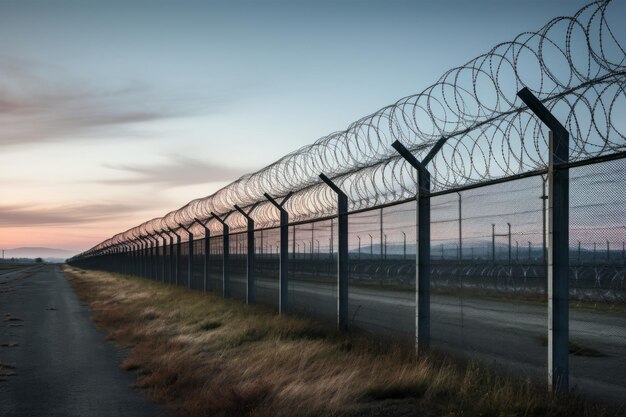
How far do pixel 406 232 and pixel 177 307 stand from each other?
11.0m

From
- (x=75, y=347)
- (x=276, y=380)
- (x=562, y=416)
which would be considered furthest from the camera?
(x=75, y=347)

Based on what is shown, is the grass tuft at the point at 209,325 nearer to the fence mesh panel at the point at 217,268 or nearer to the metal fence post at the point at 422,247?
the metal fence post at the point at 422,247

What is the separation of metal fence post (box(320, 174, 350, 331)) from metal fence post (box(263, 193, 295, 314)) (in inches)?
113

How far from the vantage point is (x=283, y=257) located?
48.0 feet

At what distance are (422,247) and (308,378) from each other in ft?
7.40

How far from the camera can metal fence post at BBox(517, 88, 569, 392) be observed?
6145mm

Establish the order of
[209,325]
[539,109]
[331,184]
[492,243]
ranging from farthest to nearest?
[209,325] < [331,184] < [492,243] < [539,109]

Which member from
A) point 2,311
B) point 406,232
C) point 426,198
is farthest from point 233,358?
point 2,311

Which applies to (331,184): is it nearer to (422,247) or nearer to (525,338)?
(422,247)

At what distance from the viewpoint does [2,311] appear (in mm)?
23141

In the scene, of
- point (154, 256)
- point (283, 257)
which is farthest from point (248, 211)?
point (154, 256)

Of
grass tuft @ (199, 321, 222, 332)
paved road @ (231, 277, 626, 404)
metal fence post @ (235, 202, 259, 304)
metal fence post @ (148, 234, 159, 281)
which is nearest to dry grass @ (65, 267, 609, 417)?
grass tuft @ (199, 321, 222, 332)

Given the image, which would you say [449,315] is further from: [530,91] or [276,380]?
[530,91]

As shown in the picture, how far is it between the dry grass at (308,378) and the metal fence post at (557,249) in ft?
1.02
